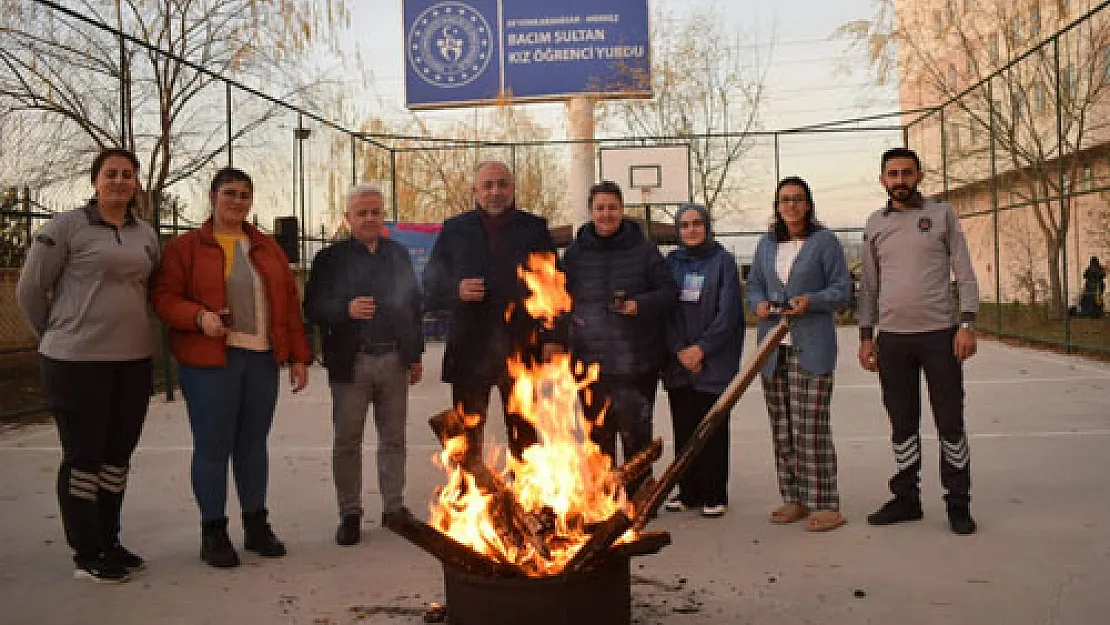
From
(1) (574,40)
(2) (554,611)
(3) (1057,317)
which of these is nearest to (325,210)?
(1) (574,40)

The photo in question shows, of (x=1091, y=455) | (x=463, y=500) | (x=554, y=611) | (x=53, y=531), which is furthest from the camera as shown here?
(x=1091, y=455)

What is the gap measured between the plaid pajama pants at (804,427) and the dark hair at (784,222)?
598 millimetres

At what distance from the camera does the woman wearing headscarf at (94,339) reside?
12.6 ft

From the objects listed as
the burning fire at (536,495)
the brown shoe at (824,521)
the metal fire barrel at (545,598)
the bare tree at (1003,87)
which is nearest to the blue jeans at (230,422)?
the burning fire at (536,495)

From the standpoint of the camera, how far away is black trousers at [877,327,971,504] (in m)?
4.36

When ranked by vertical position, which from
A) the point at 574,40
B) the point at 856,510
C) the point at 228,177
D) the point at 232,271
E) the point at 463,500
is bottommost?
the point at 856,510

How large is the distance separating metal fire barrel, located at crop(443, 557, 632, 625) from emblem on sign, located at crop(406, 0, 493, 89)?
15.2 meters

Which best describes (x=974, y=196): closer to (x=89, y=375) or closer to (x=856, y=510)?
(x=856, y=510)

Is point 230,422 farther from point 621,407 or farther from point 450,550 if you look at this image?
point 621,407

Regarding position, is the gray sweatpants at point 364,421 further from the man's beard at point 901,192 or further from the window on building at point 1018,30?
the window on building at point 1018,30

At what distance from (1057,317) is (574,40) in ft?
31.1

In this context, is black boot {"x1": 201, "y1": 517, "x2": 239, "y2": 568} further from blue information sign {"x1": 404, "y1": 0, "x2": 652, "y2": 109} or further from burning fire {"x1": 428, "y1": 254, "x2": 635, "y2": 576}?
blue information sign {"x1": 404, "y1": 0, "x2": 652, "y2": 109}

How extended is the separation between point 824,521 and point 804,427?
47 centimetres

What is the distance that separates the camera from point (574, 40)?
1692 centimetres
